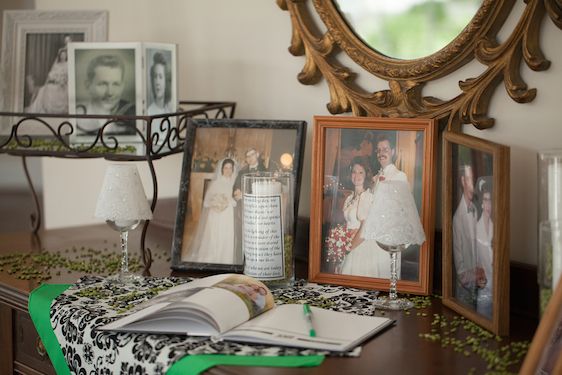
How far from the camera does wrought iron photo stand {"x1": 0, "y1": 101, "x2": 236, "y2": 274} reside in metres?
1.83

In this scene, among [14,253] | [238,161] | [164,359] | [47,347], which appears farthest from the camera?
[14,253]

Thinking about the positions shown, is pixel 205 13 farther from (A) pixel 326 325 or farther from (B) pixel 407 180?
(A) pixel 326 325

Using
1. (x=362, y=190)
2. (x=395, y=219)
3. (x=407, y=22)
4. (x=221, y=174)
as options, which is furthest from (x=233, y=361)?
(x=407, y=22)

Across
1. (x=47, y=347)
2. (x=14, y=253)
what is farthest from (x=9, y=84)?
(x=47, y=347)

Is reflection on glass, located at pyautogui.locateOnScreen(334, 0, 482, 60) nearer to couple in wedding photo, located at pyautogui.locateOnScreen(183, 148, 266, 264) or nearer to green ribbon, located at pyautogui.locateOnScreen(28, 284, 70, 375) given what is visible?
couple in wedding photo, located at pyautogui.locateOnScreen(183, 148, 266, 264)

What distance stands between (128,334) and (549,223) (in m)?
0.66

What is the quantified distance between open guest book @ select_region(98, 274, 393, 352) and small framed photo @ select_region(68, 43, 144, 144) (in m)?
0.63

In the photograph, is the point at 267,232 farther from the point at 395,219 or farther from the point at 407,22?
the point at 407,22

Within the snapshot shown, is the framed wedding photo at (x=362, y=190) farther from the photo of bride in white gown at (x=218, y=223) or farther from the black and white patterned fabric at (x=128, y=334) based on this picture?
the photo of bride in white gown at (x=218, y=223)

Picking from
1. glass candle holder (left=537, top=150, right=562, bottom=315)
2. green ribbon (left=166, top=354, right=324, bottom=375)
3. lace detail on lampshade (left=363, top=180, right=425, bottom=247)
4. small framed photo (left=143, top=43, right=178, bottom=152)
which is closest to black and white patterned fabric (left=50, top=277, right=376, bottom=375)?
green ribbon (left=166, top=354, right=324, bottom=375)

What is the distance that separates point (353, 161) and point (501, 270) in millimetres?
405

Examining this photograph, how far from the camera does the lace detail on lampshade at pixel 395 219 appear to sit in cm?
145

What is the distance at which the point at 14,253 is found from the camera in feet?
6.31

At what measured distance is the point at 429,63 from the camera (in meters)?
1.58
